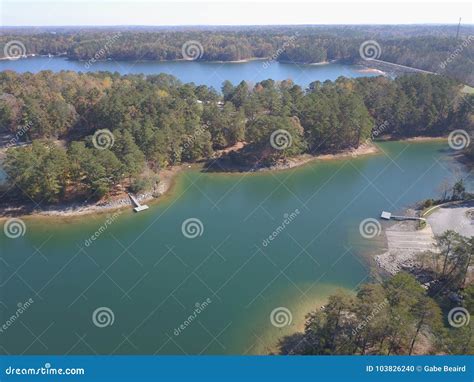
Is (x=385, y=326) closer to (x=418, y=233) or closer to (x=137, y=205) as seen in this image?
(x=418, y=233)

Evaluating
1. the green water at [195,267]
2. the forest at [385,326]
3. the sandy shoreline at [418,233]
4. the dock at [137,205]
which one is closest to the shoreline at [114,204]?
the dock at [137,205]

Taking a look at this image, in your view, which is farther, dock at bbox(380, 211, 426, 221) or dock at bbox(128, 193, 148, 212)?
dock at bbox(128, 193, 148, 212)

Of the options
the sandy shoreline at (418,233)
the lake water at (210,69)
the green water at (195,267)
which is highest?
the lake water at (210,69)

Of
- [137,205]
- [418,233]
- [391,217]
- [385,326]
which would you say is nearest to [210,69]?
[137,205]

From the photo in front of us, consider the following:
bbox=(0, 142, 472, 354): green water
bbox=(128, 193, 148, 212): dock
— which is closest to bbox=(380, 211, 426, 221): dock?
bbox=(0, 142, 472, 354): green water

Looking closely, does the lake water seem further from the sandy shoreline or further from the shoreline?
the sandy shoreline

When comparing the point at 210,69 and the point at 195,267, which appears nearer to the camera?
the point at 195,267

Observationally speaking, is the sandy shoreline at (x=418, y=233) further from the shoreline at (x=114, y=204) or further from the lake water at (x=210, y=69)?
the lake water at (x=210, y=69)
